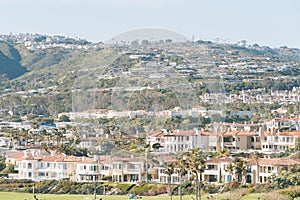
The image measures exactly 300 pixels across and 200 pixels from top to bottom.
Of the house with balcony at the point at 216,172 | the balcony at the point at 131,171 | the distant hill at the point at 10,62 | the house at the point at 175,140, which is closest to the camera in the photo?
the house with balcony at the point at 216,172

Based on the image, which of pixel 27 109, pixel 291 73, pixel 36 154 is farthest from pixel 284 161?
pixel 291 73

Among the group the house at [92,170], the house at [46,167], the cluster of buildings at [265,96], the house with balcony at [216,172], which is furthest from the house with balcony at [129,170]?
the cluster of buildings at [265,96]

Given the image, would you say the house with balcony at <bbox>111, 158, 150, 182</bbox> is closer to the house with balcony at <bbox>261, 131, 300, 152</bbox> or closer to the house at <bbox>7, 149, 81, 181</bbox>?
the house at <bbox>7, 149, 81, 181</bbox>

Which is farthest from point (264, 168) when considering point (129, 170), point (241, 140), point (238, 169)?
point (241, 140)

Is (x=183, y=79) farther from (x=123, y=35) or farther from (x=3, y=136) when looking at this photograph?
(x=3, y=136)

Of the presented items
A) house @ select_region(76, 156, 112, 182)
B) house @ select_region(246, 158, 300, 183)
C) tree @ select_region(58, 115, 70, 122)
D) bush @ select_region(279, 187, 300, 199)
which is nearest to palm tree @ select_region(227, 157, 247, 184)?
house @ select_region(246, 158, 300, 183)

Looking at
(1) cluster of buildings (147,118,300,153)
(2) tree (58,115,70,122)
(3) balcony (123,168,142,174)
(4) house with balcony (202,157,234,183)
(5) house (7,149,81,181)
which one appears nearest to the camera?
(4) house with balcony (202,157,234,183)

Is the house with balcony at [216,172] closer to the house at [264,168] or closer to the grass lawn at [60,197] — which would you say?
the house at [264,168]

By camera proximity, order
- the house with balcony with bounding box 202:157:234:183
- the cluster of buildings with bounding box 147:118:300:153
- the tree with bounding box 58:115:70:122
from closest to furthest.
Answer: the house with balcony with bounding box 202:157:234:183 → the cluster of buildings with bounding box 147:118:300:153 → the tree with bounding box 58:115:70:122

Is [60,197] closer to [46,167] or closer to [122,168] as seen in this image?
[122,168]

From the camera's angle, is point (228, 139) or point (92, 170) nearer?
point (92, 170)
